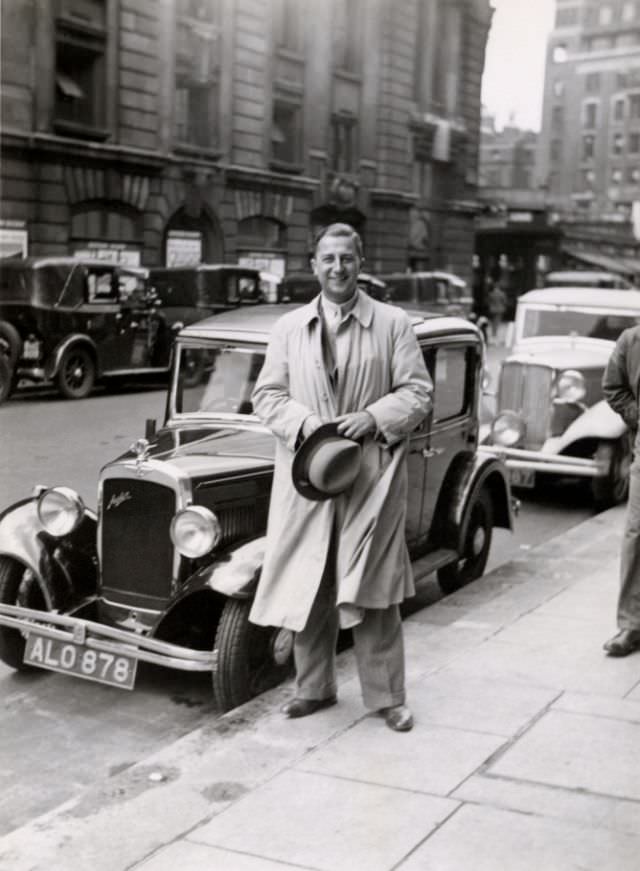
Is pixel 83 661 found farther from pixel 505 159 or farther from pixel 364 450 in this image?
pixel 505 159

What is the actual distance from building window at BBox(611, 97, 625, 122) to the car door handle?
1.87 meters

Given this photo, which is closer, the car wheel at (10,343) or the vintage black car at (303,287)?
the vintage black car at (303,287)

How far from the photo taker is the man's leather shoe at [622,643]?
4262 mm

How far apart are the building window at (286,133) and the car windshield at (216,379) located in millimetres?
829

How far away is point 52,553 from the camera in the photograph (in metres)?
4.27

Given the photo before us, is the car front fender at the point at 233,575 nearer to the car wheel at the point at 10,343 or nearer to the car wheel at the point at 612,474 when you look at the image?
the car wheel at the point at 10,343

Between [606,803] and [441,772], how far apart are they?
0.45 meters

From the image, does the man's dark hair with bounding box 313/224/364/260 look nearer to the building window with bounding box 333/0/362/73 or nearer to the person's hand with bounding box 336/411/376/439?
the person's hand with bounding box 336/411/376/439

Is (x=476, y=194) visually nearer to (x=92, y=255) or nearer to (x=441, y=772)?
(x=92, y=255)

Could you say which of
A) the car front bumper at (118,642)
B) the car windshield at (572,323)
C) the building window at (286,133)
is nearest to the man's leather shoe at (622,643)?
the car front bumper at (118,642)

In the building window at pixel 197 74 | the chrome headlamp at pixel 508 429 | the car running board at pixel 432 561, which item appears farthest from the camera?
the chrome headlamp at pixel 508 429

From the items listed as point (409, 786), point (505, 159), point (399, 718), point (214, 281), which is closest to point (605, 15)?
point (505, 159)

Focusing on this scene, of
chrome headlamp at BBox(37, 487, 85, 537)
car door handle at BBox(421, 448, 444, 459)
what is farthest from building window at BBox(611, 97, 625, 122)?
chrome headlamp at BBox(37, 487, 85, 537)

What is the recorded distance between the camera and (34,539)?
14.0ft
